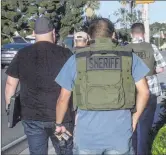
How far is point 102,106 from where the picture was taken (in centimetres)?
371

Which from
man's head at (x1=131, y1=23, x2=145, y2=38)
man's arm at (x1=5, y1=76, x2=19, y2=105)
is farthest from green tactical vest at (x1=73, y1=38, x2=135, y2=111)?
man's head at (x1=131, y1=23, x2=145, y2=38)

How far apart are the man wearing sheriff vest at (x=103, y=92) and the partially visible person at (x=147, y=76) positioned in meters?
2.15

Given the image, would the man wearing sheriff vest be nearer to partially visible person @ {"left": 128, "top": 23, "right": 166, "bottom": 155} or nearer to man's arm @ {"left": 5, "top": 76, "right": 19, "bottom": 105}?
man's arm @ {"left": 5, "top": 76, "right": 19, "bottom": 105}

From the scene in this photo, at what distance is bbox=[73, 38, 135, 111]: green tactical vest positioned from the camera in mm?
3711

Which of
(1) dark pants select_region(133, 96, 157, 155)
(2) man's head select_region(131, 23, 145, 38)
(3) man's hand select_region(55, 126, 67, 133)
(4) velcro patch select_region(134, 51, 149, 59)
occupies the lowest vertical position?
(1) dark pants select_region(133, 96, 157, 155)

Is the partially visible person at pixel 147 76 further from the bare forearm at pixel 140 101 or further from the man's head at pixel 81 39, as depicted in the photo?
the bare forearm at pixel 140 101

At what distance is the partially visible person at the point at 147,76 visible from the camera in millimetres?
5977

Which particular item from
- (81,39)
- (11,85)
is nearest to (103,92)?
(11,85)

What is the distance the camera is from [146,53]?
5.96 m

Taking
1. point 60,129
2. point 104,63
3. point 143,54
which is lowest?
point 60,129

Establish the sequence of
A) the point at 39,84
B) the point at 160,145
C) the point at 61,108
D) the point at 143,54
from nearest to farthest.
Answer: the point at 61,108 < the point at 160,145 < the point at 39,84 < the point at 143,54

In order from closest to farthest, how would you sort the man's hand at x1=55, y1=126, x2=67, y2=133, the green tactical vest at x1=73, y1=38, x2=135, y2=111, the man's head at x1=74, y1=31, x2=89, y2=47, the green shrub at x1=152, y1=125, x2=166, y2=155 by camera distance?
the green tactical vest at x1=73, y1=38, x2=135, y2=111 → the green shrub at x1=152, y1=125, x2=166, y2=155 → the man's hand at x1=55, y1=126, x2=67, y2=133 → the man's head at x1=74, y1=31, x2=89, y2=47

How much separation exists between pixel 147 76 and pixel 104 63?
2303 mm

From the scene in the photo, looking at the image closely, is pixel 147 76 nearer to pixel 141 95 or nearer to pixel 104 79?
pixel 141 95
